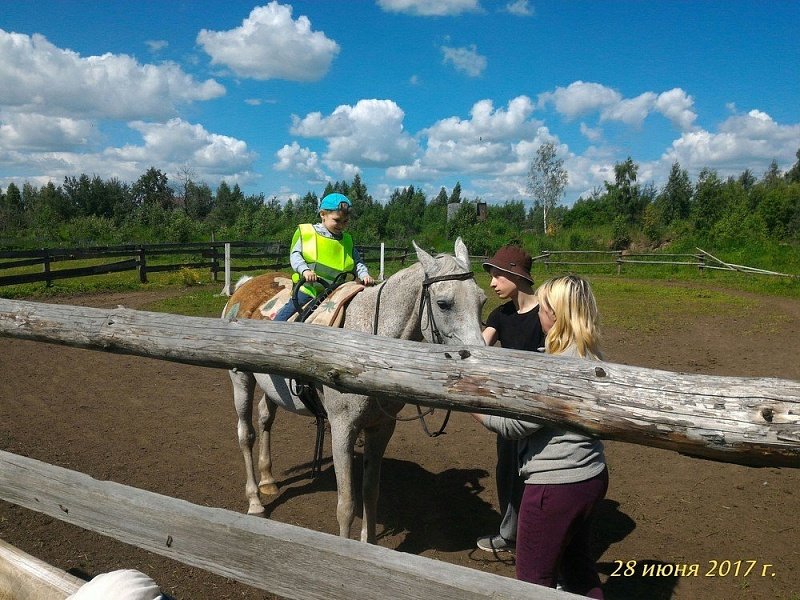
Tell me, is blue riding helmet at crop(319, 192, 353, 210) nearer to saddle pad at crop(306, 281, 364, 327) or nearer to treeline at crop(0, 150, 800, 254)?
saddle pad at crop(306, 281, 364, 327)

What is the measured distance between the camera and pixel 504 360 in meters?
1.84

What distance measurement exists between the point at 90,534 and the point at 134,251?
59.1 feet

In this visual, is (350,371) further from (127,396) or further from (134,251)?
(134,251)

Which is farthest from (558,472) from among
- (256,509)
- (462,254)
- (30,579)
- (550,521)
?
(256,509)

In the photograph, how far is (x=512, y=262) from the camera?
369 centimetres

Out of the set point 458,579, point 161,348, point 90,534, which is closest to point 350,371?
point 458,579

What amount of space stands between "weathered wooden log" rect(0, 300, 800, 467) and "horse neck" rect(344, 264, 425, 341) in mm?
1368

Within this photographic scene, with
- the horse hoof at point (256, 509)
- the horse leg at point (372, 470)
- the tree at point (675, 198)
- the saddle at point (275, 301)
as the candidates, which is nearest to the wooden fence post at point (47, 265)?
the saddle at point (275, 301)

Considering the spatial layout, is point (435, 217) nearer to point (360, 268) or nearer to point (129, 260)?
point (129, 260)

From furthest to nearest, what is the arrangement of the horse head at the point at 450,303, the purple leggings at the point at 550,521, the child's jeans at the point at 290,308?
the child's jeans at the point at 290,308
the horse head at the point at 450,303
the purple leggings at the point at 550,521

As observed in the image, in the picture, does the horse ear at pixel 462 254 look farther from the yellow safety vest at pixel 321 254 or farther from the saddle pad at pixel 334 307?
the yellow safety vest at pixel 321 254

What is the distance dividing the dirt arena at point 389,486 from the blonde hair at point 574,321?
2076 millimetres

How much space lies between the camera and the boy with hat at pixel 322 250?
4.56 metres

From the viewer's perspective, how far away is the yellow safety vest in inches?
181
